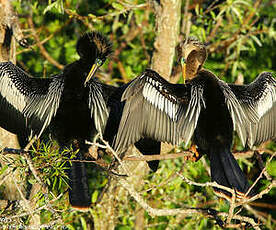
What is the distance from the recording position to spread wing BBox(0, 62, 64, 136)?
335 cm

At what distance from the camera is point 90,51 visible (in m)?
3.78

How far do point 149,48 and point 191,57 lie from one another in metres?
1.93

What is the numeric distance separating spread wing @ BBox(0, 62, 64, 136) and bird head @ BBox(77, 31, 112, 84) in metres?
0.38

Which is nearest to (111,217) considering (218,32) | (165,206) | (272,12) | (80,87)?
(165,206)

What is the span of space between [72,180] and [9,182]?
0.72 m

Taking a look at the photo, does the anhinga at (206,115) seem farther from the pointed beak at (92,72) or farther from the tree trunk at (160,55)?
the tree trunk at (160,55)

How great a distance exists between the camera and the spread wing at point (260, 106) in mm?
3390

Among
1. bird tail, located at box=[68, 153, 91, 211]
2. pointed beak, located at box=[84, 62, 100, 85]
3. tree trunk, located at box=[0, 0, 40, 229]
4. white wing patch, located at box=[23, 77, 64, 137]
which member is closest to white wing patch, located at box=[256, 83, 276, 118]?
pointed beak, located at box=[84, 62, 100, 85]

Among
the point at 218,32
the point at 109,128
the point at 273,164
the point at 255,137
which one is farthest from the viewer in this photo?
the point at 218,32

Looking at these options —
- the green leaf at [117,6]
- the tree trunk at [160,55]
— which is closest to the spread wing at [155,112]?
the tree trunk at [160,55]

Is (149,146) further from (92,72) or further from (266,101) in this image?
(266,101)

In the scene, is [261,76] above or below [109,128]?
above

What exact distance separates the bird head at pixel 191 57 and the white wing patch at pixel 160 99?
59cm

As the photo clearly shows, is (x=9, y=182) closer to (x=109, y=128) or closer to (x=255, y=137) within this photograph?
(x=109, y=128)
